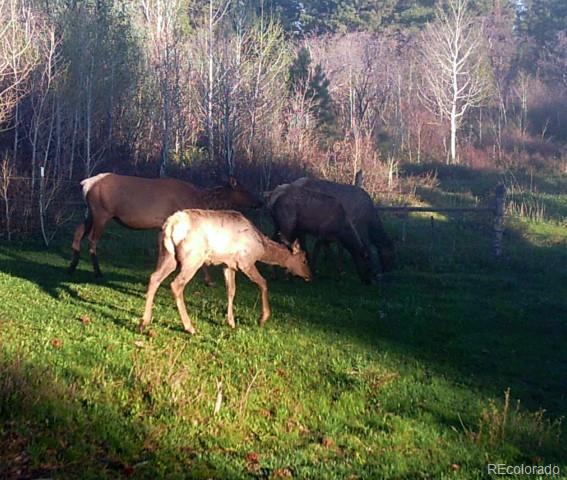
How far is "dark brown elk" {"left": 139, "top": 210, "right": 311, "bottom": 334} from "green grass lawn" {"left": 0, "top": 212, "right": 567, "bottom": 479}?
1.43 feet

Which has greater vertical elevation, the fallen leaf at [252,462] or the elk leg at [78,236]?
the elk leg at [78,236]

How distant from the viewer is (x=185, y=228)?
→ 990 centimetres

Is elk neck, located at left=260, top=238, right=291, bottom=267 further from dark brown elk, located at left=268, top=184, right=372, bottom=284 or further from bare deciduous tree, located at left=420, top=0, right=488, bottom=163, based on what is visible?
bare deciduous tree, located at left=420, top=0, right=488, bottom=163

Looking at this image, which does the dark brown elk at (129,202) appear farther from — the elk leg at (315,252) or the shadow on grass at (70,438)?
the shadow on grass at (70,438)

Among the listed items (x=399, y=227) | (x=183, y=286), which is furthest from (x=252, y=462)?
(x=399, y=227)

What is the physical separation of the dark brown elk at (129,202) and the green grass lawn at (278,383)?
4.08ft

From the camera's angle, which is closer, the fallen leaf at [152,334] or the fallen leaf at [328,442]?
the fallen leaf at [328,442]

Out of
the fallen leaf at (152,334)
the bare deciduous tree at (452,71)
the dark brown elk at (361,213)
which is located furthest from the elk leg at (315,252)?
the bare deciduous tree at (452,71)

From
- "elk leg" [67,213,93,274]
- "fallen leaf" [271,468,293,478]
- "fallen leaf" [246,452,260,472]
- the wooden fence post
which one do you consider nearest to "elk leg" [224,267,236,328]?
"fallen leaf" [246,452,260,472]

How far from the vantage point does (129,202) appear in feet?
47.9

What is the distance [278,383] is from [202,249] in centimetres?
255

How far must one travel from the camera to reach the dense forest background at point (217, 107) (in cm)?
2433

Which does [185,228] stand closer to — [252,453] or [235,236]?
[235,236]

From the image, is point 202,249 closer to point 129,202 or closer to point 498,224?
point 129,202
